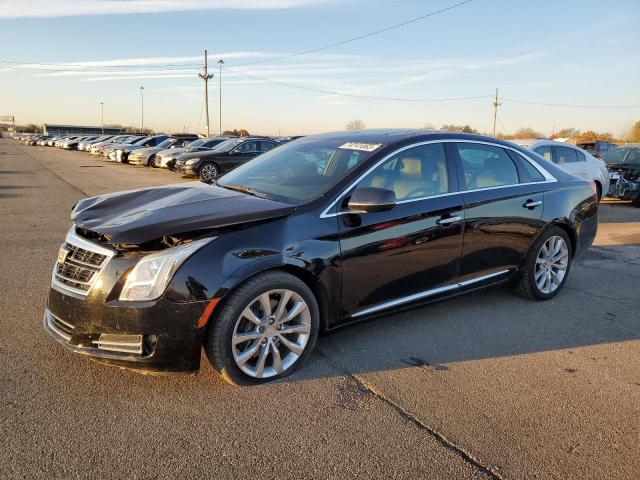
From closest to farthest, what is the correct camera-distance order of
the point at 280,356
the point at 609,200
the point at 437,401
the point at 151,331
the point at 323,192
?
the point at 151,331 → the point at 437,401 → the point at 280,356 → the point at 323,192 → the point at 609,200

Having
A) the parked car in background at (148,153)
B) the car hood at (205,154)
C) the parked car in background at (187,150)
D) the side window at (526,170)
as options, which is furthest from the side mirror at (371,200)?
the parked car in background at (148,153)

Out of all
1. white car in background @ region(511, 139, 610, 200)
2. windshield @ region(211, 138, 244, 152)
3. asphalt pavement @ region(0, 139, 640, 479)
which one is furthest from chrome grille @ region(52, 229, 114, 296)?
windshield @ region(211, 138, 244, 152)

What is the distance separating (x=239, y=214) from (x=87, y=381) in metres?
1.40

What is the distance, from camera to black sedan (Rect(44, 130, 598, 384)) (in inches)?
112

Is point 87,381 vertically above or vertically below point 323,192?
below

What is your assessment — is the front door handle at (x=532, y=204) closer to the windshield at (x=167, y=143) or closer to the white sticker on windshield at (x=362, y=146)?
the white sticker on windshield at (x=362, y=146)

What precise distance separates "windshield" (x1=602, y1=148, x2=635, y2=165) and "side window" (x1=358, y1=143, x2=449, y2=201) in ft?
35.6

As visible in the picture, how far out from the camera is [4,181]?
16.1 m

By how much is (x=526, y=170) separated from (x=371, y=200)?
7.44 feet

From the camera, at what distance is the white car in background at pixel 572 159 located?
10172 mm

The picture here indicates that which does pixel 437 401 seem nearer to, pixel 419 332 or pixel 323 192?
pixel 419 332

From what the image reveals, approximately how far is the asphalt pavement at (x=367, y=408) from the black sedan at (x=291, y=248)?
0.93 ft

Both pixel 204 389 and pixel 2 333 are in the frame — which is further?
pixel 2 333

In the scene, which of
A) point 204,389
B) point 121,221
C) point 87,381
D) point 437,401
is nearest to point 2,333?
point 87,381
